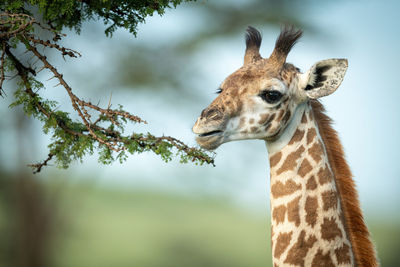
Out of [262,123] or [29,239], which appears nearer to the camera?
[262,123]

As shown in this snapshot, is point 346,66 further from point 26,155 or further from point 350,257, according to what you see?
point 26,155

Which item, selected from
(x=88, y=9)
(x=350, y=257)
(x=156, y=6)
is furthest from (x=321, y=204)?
(x=88, y=9)

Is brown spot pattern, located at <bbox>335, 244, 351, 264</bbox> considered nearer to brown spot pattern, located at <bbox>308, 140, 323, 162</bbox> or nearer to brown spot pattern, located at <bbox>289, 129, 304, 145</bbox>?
brown spot pattern, located at <bbox>308, 140, 323, 162</bbox>

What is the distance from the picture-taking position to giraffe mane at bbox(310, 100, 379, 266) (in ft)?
6.78

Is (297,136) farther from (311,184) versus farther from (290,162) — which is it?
(311,184)

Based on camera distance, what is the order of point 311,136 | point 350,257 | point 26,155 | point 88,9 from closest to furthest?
1. point 350,257
2. point 311,136
3. point 88,9
4. point 26,155

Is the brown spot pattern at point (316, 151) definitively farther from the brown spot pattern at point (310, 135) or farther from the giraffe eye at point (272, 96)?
the giraffe eye at point (272, 96)

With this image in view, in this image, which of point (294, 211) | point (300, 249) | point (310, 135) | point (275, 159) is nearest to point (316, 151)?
point (310, 135)

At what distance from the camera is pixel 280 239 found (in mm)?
2043

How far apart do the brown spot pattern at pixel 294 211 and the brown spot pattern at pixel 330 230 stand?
0.13 metres

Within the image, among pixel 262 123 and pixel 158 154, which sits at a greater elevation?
pixel 262 123

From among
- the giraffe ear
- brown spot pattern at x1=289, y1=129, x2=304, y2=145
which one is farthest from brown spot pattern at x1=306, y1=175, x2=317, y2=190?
the giraffe ear

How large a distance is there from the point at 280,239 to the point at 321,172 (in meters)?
0.42

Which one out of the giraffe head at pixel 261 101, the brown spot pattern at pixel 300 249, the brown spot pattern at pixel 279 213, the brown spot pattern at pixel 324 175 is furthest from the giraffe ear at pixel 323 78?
the brown spot pattern at pixel 300 249
